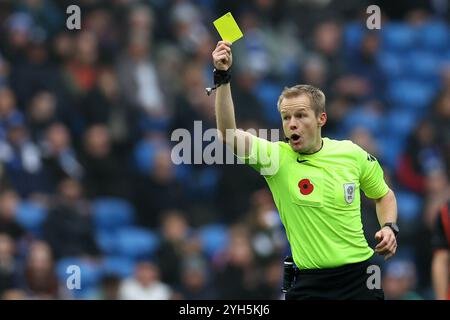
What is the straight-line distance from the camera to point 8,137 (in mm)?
13328

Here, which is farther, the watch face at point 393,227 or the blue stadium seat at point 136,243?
the blue stadium seat at point 136,243

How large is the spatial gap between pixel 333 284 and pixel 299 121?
3.51 feet

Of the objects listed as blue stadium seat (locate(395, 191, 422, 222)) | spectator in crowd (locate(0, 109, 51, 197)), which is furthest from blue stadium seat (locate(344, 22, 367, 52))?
spectator in crowd (locate(0, 109, 51, 197))

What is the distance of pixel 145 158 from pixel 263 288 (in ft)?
8.16

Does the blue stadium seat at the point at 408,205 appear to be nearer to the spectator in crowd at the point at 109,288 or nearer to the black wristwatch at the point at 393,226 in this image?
the spectator in crowd at the point at 109,288

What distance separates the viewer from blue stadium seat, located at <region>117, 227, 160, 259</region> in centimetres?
1373

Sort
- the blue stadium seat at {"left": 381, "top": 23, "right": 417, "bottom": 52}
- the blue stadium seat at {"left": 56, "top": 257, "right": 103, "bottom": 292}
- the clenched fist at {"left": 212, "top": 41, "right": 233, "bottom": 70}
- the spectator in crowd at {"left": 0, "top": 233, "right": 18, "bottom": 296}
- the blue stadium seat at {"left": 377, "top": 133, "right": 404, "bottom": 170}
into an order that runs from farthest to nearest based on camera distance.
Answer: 1. the blue stadium seat at {"left": 381, "top": 23, "right": 417, "bottom": 52}
2. the blue stadium seat at {"left": 377, "top": 133, "right": 404, "bottom": 170}
3. the blue stadium seat at {"left": 56, "top": 257, "right": 103, "bottom": 292}
4. the spectator in crowd at {"left": 0, "top": 233, "right": 18, "bottom": 296}
5. the clenched fist at {"left": 212, "top": 41, "right": 233, "bottom": 70}

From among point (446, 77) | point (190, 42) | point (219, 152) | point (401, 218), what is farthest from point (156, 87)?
point (446, 77)

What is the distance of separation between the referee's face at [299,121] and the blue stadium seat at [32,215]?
565 cm

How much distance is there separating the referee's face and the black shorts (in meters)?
0.82

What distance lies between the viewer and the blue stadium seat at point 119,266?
1314cm

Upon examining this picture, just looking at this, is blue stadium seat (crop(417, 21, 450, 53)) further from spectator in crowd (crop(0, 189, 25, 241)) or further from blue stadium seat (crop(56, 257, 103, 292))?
spectator in crowd (crop(0, 189, 25, 241))

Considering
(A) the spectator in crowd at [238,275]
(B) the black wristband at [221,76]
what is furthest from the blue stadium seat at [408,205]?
(B) the black wristband at [221,76]
